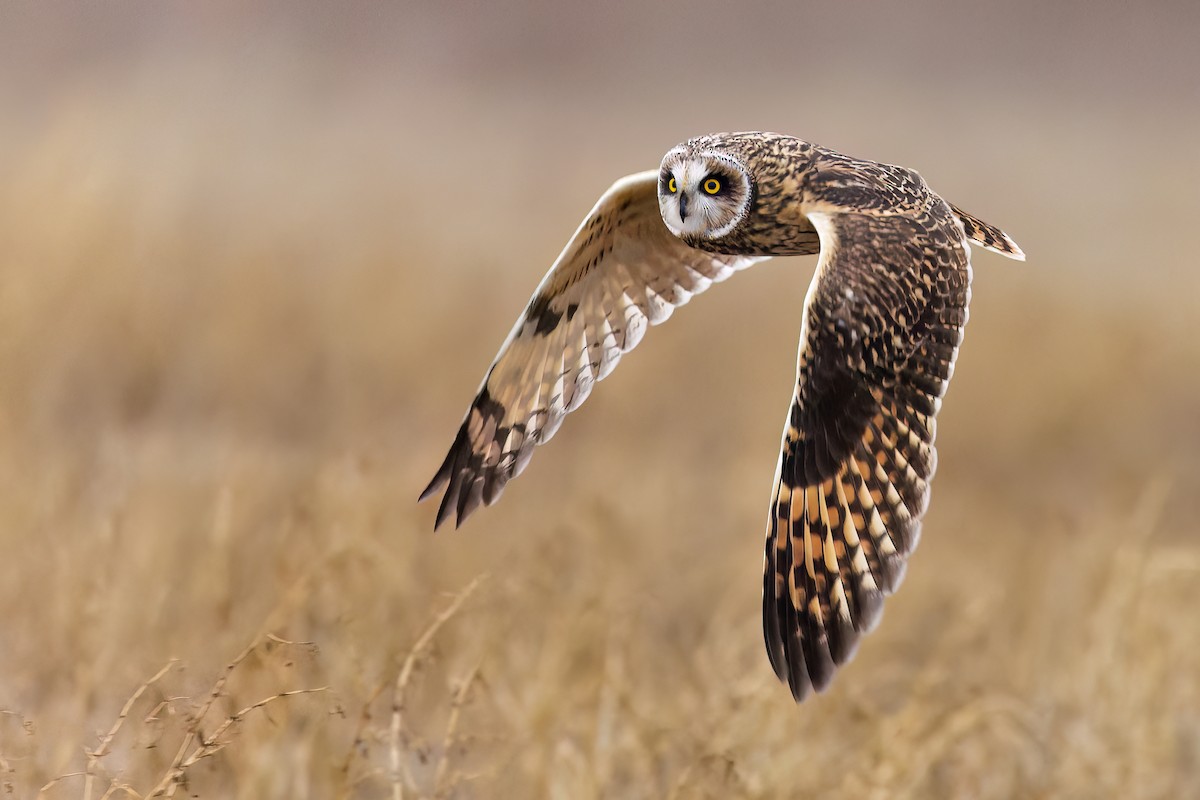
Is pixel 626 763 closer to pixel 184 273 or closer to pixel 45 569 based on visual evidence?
pixel 45 569

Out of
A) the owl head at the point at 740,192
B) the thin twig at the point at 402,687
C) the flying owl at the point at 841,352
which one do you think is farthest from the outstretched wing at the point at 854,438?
the thin twig at the point at 402,687

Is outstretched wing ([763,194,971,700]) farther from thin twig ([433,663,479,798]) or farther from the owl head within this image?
thin twig ([433,663,479,798])

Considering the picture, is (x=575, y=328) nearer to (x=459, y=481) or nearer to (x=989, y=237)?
(x=459, y=481)

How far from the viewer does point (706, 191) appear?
8.13ft

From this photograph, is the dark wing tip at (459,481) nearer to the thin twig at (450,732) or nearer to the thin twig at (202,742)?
the thin twig at (450,732)

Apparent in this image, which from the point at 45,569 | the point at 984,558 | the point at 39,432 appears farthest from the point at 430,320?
the point at 45,569

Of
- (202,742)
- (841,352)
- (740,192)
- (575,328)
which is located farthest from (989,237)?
(202,742)

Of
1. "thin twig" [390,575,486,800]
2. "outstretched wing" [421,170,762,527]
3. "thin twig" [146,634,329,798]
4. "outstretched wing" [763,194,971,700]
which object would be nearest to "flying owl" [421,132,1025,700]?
"outstretched wing" [763,194,971,700]

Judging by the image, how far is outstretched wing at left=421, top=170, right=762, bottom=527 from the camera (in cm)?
282

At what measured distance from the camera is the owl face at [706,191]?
8.04 feet

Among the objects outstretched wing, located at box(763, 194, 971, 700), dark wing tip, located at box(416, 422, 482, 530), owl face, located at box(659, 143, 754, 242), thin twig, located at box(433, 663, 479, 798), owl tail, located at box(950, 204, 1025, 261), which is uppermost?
owl face, located at box(659, 143, 754, 242)

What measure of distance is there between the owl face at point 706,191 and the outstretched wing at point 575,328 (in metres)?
0.26

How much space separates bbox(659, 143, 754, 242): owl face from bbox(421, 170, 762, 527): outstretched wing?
0.26 meters

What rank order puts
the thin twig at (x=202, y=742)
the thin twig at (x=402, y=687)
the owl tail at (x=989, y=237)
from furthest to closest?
the owl tail at (x=989, y=237) → the thin twig at (x=402, y=687) → the thin twig at (x=202, y=742)
